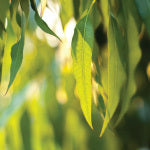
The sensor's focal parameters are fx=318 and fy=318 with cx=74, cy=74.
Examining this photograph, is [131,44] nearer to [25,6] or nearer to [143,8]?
[143,8]

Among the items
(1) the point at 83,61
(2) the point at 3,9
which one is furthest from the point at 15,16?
(1) the point at 83,61

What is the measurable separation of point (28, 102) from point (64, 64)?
0.50 ft

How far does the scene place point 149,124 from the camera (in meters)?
0.95

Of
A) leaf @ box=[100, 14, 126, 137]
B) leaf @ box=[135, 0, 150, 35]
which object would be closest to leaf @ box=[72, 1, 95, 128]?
leaf @ box=[100, 14, 126, 137]

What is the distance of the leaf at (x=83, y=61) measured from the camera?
38 cm

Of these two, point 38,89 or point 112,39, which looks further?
point 38,89

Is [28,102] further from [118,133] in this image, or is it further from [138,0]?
[138,0]

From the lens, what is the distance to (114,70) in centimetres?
41

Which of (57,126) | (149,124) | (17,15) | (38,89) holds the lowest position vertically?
(149,124)

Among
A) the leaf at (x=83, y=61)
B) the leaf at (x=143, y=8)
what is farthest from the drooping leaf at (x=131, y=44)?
the leaf at (x=83, y=61)

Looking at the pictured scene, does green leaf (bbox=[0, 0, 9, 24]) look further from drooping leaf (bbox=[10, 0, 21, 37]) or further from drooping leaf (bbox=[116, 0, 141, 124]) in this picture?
drooping leaf (bbox=[116, 0, 141, 124])

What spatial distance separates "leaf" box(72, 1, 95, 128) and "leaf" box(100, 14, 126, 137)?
0.10 feet

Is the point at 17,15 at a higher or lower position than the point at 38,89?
higher

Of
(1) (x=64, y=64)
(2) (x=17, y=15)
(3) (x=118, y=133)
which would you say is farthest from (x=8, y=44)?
(3) (x=118, y=133)
